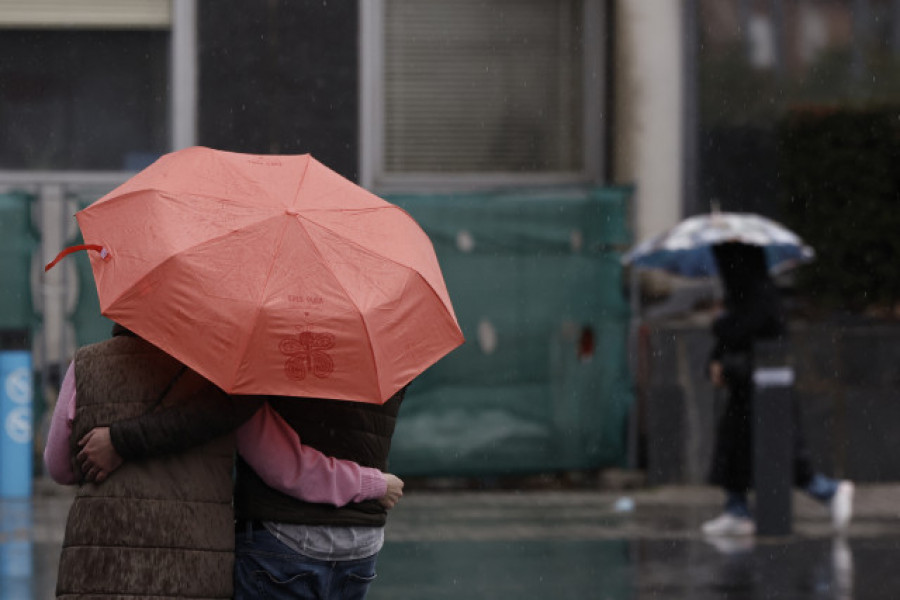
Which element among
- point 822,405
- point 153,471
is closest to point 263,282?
point 153,471

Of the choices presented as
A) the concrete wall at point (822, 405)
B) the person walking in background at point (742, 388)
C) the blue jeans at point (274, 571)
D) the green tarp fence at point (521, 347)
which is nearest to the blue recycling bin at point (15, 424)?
the green tarp fence at point (521, 347)

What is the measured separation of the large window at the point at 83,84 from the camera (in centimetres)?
1257

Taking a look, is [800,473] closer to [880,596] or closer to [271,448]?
[880,596]

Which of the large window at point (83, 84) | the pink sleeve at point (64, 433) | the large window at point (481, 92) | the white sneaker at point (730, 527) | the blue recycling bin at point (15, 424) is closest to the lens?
the pink sleeve at point (64, 433)

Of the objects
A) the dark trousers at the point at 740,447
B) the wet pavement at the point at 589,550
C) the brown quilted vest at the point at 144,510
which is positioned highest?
the brown quilted vest at the point at 144,510

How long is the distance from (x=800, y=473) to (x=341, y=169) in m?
4.81

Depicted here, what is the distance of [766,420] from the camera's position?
938cm

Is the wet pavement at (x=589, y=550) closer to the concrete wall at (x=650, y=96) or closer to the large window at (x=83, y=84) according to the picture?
the concrete wall at (x=650, y=96)

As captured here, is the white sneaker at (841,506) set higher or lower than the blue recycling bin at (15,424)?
lower

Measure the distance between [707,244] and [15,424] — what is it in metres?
5.29

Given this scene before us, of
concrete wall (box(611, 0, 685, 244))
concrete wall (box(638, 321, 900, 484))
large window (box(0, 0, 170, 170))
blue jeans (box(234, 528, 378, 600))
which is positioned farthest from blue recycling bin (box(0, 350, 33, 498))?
blue jeans (box(234, 528, 378, 600))

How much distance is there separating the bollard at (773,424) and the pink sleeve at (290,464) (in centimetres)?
626

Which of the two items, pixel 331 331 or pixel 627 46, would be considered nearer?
pixel 331 331

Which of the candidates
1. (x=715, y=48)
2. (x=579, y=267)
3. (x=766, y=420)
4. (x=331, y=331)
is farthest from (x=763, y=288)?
(x=331, y=331)
